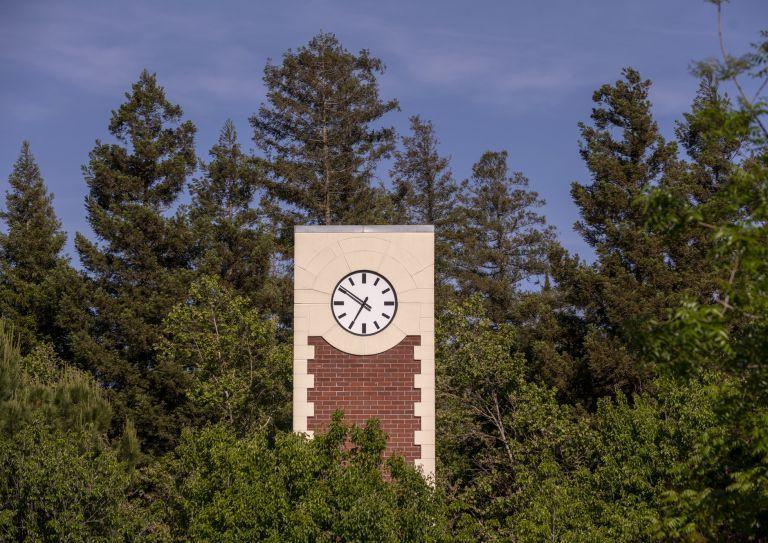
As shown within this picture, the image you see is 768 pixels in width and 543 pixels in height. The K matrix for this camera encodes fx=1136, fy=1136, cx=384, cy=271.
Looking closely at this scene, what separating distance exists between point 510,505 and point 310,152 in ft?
65.3

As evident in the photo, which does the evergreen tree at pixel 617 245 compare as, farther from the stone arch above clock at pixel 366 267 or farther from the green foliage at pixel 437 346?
the stone arch above clock at pixel 366 267

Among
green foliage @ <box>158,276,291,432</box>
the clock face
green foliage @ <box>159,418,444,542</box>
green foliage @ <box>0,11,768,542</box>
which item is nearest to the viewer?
green foliage @ <box>0,11,768,542</box>

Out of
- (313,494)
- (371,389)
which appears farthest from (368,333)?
(313,494)

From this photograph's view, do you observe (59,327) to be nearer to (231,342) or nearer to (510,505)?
(231,342)

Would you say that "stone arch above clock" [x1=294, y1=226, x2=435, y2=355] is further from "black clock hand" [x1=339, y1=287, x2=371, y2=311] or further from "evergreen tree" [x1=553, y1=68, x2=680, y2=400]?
"evergreen tree" [x1=553, y1=68, x2=680, y2=400]

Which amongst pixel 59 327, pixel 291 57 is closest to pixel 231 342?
pixel 59 327

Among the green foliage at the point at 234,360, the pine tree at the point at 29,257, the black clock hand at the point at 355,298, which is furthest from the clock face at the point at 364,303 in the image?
the pine tree at the point at 29,257

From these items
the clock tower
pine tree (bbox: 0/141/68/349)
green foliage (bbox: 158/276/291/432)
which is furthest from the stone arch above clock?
pine tree (bbox: 0/141/68/349)

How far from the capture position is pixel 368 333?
17.3m

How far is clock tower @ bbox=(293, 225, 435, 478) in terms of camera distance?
17.0m

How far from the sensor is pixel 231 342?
78.1ft

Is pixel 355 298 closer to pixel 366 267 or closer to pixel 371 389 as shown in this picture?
pixel 366 267

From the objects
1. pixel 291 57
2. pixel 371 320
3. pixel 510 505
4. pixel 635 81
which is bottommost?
pixel 510 505

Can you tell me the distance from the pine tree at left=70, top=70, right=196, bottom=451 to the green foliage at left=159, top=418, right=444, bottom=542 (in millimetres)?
15883
